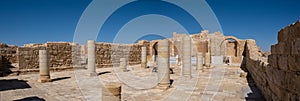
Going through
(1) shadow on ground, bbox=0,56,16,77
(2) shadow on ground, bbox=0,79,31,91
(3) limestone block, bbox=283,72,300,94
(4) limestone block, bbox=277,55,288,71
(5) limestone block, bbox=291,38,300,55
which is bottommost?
(2) shadow on ground, bbox=0,79,31,91

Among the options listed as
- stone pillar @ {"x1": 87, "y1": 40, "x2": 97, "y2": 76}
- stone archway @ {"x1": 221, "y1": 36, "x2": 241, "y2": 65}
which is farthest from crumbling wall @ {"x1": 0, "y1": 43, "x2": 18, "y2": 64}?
stone archway @ {"x1": 221, "y1": 36, "x2": 241, "y2": 65}

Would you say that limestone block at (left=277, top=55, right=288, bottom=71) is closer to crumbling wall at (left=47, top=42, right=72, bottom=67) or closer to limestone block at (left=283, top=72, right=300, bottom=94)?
limestone block at (left=283, top=72, right=300, bottom=94)

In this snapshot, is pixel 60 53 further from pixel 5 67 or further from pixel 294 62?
pixel 294 62

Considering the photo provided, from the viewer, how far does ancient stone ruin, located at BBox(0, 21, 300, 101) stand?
4336mm

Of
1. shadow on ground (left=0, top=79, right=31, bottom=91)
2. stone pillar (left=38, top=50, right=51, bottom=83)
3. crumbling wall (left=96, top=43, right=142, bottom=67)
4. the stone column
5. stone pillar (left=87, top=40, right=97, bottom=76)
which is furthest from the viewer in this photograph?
crumbling wall (left=96, top=43, right=142, bottom=67)

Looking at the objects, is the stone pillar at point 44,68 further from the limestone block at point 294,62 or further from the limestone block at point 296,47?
the limestone block at point 296,47

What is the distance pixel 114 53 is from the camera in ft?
75.4

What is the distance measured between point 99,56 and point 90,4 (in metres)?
8.98

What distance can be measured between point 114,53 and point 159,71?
14.6 metres

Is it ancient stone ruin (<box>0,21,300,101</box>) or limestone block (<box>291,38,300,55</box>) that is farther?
ancient stone ruin (<box>0,21,300,101</box>)

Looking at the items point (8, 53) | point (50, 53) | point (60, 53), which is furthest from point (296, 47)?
point (8, 53)

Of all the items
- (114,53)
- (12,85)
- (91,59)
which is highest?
(114,53)

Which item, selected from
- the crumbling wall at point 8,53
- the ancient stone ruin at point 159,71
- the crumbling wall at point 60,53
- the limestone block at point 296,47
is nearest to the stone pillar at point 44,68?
the ancient stone ruin at point 159,71

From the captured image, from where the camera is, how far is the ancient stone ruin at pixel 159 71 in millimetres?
4336
